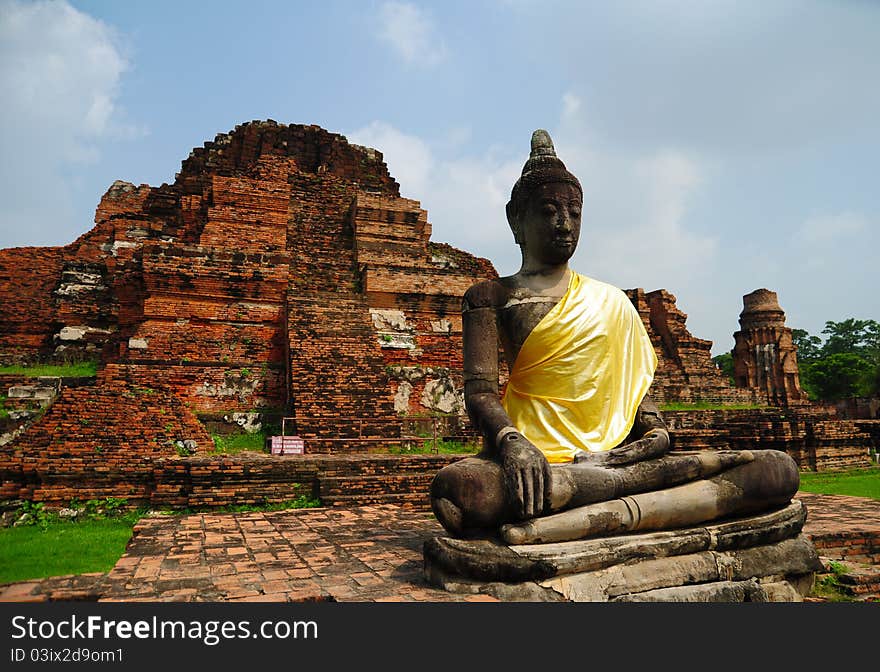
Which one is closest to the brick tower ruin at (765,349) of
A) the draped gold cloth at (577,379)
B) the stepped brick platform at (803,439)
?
the stepped brick platform at (803,439)

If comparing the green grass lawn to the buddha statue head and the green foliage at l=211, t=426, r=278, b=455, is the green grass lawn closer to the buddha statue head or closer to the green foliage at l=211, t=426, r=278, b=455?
the green foliage at l=211, t=426, r=278, b=455

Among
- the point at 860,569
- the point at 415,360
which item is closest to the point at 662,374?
the point at 415,360

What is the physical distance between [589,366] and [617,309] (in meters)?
0.51

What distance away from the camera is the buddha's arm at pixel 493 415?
3.20 metres

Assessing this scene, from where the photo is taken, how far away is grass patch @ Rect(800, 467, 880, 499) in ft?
26.9

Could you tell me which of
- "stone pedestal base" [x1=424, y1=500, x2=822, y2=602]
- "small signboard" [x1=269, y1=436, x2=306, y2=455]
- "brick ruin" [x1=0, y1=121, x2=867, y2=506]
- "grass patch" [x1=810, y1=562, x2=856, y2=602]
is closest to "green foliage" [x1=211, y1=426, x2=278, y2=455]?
"brick ruin" [x1=0, y1=121, x2=867, y2=506]

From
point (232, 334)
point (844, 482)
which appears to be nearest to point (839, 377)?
point (844, 482)

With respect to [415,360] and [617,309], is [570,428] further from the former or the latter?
[415,360]

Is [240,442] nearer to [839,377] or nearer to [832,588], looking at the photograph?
[832,588]

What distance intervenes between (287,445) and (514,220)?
15.0ft

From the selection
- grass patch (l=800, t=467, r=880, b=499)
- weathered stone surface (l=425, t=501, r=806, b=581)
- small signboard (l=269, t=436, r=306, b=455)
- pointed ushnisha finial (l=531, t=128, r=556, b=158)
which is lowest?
grass patch (l=800, t=467, r=880, b=499)

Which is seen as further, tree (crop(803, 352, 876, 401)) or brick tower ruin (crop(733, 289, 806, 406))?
tree (crop(803, 352, 876, 401))

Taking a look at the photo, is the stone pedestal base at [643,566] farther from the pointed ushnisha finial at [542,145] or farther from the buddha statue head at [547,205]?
the pointed ushnisha finial at [542,145]

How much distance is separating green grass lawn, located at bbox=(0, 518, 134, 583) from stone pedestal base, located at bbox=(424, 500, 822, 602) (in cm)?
241
